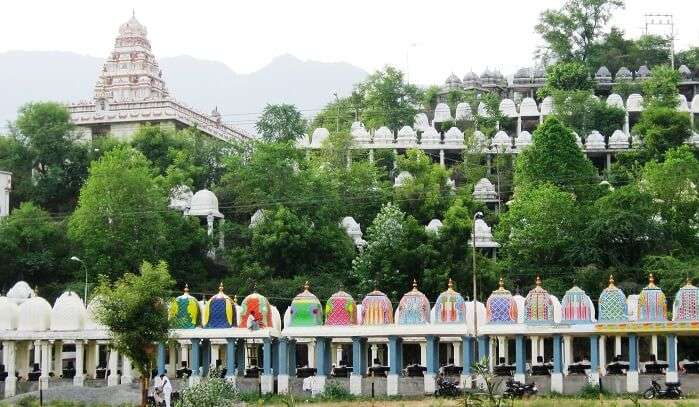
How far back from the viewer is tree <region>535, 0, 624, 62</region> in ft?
365

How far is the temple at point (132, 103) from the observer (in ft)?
343

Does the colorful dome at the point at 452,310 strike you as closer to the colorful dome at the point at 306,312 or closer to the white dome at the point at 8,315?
the colorful dome at the point at 306,312

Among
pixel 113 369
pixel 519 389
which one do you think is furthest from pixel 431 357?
pixel 113 369

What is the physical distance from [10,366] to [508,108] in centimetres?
5327

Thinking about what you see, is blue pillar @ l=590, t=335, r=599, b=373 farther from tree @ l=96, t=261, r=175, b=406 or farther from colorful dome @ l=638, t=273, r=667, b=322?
tree @ l=96, t=261, r=175, b=406

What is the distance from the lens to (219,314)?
54469 millimetres

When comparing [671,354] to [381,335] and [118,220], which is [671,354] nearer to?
[381,335]

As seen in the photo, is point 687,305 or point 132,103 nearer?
point 687,305

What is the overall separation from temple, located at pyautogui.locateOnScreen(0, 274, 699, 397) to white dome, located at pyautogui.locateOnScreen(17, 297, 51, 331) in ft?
0.15

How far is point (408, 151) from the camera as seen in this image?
89.6m

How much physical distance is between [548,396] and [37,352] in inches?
977

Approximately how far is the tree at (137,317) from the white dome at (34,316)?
839cm

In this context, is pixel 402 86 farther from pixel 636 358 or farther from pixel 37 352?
pixel 636 358

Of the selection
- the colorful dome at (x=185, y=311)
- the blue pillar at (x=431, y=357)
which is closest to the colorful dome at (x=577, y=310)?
the blue pillar at (x=431, y=357)
